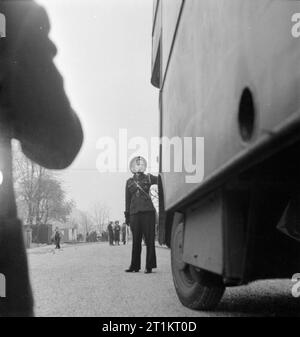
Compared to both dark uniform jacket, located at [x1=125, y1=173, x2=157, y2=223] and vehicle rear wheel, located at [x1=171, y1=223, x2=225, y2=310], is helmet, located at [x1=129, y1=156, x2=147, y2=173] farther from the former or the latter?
vehicle rear wheel, located at [x1=171, y1=223, x2=225, y2=310]

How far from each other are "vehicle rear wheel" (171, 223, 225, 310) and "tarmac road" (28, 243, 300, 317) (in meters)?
→ 0.05

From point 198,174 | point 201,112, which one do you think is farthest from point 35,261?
point 201,112

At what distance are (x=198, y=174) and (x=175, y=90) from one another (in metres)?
0.63

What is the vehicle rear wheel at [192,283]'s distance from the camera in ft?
7.61

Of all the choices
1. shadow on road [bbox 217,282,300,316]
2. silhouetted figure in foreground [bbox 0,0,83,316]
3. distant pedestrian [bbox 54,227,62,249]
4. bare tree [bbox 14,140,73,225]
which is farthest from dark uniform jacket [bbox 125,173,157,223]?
silhouetted figure in foreground [bbox 0,0,83,316]

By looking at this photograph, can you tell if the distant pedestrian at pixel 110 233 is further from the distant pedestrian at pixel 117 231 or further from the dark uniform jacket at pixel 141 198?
the dark uniform jacket at pixel 141 198

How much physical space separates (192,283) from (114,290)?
50 centimetres

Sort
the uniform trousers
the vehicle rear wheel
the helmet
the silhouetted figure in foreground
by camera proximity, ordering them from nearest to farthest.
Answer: the silhouetted figure in foreground, the helmet, the vehicle rear wheel, the uniform trousers

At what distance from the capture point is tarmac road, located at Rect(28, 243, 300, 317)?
6.26ft

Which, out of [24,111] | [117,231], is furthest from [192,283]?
[24,111]

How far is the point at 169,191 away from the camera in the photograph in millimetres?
2516

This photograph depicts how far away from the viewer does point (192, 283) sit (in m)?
2.50

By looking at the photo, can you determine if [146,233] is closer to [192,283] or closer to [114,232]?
[192,283]
